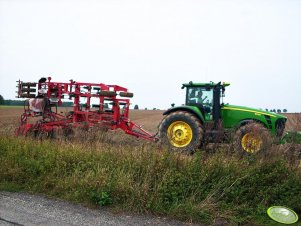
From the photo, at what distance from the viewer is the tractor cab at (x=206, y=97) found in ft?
36.4

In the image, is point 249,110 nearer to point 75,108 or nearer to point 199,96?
point 199,96

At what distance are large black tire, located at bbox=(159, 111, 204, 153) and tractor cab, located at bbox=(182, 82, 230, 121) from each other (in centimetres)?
55

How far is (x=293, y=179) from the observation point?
244 inches

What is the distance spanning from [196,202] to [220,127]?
353cm

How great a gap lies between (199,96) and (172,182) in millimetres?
5655

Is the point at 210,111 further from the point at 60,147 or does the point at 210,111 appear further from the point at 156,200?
the point at 156,200

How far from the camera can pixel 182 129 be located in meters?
11.0

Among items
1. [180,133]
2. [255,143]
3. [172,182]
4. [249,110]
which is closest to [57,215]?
[172,182]

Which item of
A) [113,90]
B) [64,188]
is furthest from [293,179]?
[113,90]

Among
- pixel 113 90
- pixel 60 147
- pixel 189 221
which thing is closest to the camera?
pixel 189 221

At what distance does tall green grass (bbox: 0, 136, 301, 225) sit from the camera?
5.82 m

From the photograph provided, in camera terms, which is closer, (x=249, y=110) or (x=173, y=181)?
(x=173, y=181)

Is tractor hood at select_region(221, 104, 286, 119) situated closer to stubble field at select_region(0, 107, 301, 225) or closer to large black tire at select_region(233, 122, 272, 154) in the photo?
large black tire at select_region(233, 122, 272, 154)

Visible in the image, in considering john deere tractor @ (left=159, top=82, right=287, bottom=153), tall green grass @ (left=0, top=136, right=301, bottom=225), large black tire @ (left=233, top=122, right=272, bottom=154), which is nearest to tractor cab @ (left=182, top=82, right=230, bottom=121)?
john deere tractor @ (left=159, top=82, right=287, bottom=153)
